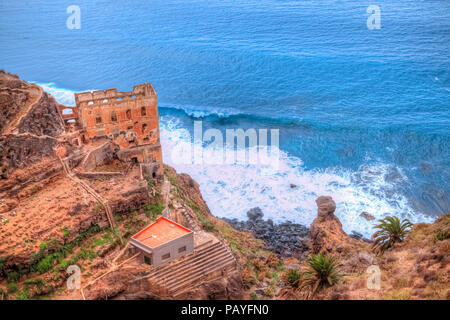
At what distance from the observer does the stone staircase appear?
36.3 meters

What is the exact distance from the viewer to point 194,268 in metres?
38.2

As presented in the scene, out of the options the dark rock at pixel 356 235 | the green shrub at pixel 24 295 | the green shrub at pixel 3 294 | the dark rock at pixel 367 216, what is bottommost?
the dark rock at pixel 356 235

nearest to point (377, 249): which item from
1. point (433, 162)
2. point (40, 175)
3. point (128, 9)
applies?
point (40, 175)

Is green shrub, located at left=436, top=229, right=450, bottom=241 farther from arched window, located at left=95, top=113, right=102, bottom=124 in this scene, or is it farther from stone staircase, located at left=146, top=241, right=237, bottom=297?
arched window, located at left=95, top=113, right=102, bottom=124

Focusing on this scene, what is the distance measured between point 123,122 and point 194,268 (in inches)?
672

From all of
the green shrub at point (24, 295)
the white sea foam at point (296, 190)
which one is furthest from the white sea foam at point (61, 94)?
the green shrub at point (24, 295)

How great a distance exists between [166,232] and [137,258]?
315 centimetres

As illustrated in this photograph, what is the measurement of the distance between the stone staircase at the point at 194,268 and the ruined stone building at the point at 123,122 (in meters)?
11.9

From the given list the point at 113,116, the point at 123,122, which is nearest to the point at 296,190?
the point at 123,122

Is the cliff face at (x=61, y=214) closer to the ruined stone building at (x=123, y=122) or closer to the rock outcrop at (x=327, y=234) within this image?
the ruined stone building at (x=123, y=122)

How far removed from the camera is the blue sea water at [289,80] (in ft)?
220

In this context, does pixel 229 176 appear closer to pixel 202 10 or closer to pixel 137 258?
pixel 137 258

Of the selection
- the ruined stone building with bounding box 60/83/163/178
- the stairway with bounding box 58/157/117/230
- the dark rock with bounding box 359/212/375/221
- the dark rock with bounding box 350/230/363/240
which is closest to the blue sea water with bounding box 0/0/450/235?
the dark rock with bounding box 359/212/375/221

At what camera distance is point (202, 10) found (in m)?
133
